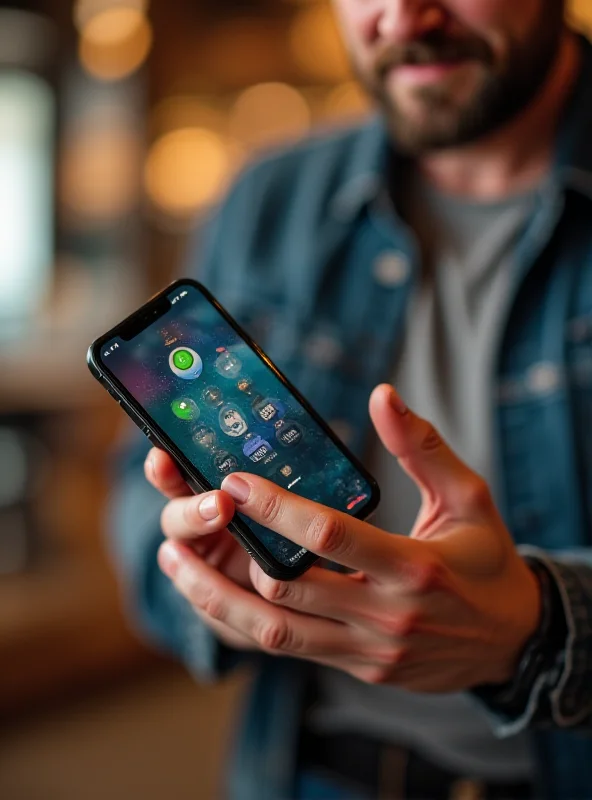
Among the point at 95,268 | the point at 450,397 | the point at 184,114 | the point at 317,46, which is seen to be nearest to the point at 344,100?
the point at 317,46

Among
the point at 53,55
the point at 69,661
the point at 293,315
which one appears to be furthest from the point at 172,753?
the point at 53,55

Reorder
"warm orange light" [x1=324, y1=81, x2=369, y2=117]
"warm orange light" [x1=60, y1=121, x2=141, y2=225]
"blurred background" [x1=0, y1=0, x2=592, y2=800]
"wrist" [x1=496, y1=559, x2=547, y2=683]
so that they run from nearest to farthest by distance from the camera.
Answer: "wrist" [x1=496, y1=559, x2=547, y2=683]
"blurred background" [x1=0, y1=0, x2=592, y2=800]
"warm orange light" [x1=60, y1=121, x2=141, y2=225]
"warm orange light" [x1=324, y1=81, x2=369, y2=117]

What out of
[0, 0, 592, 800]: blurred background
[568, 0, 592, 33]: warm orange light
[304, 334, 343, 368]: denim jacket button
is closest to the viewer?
[304, 334, 343, 368]: denim jacket button

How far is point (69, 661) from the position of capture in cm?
217

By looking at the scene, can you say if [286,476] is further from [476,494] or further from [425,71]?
[425,71]

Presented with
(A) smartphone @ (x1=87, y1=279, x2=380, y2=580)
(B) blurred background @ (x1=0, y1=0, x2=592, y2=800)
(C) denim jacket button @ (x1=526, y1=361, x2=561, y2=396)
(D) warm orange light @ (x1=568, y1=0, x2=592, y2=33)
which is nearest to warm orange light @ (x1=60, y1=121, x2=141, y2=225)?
(B) blurred background @ (x1=0, y1=0, x2=592, y2=800)

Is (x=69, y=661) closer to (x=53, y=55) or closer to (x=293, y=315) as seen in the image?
(x=293, y=315)

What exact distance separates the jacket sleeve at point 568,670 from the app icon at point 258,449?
0.21 m

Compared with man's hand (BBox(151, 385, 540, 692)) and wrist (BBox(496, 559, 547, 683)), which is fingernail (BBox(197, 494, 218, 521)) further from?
wrist (BBox(496, 559, 547, 683))

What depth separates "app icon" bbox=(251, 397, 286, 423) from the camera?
0.57m

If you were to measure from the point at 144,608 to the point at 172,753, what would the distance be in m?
1.33

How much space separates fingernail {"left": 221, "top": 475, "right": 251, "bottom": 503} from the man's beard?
446 millimetres

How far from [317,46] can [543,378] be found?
261cm

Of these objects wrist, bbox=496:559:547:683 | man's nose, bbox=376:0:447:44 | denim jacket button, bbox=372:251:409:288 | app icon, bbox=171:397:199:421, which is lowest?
wrist, bbox=496:559:547:683
